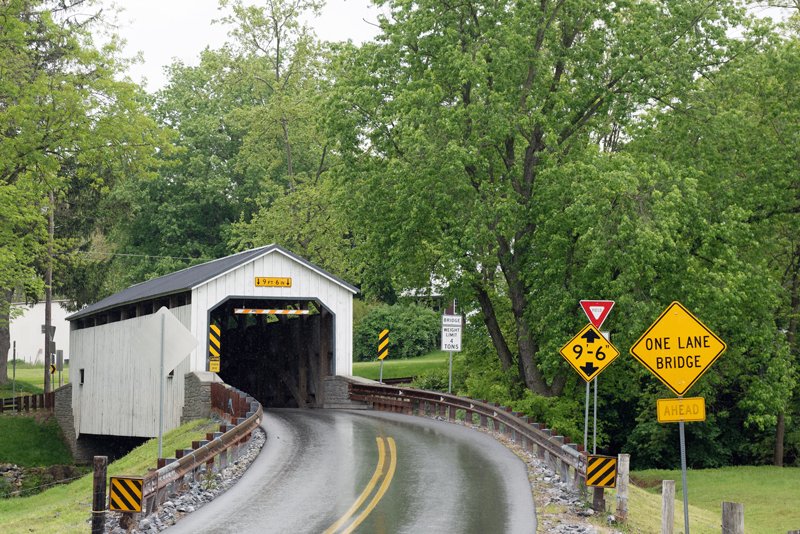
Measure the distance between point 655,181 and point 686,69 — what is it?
3.97m

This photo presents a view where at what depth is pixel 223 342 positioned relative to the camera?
42.1m

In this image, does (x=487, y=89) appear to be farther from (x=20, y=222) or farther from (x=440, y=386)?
(x=440, y=386)

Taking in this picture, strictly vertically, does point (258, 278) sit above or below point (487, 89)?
below

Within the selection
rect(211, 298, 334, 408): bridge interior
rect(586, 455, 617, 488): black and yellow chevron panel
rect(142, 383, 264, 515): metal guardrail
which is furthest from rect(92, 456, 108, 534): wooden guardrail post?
rect(211, 298, 334, 408): bridge interior

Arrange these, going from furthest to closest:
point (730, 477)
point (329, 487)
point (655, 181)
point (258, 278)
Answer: point (258, 278)
point (730, 477)
point (655, 181)
point (329, 487)

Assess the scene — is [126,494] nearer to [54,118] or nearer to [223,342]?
[54,118]

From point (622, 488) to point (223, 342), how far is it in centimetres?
2957

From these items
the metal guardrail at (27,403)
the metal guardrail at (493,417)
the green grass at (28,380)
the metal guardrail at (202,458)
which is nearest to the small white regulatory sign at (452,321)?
the metal guardrail at (493,417)

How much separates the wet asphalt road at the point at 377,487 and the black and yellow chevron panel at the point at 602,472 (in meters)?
1.00

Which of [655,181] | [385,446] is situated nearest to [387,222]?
[655,181]

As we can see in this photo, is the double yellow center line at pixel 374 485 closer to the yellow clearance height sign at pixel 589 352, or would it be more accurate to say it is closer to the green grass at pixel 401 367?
the yellow clearance height sign at pixel 589 352

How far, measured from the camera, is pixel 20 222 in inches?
1158

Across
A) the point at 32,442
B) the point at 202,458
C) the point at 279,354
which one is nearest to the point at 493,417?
the point at 202,458

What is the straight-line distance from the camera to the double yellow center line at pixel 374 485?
13414 millimetres
